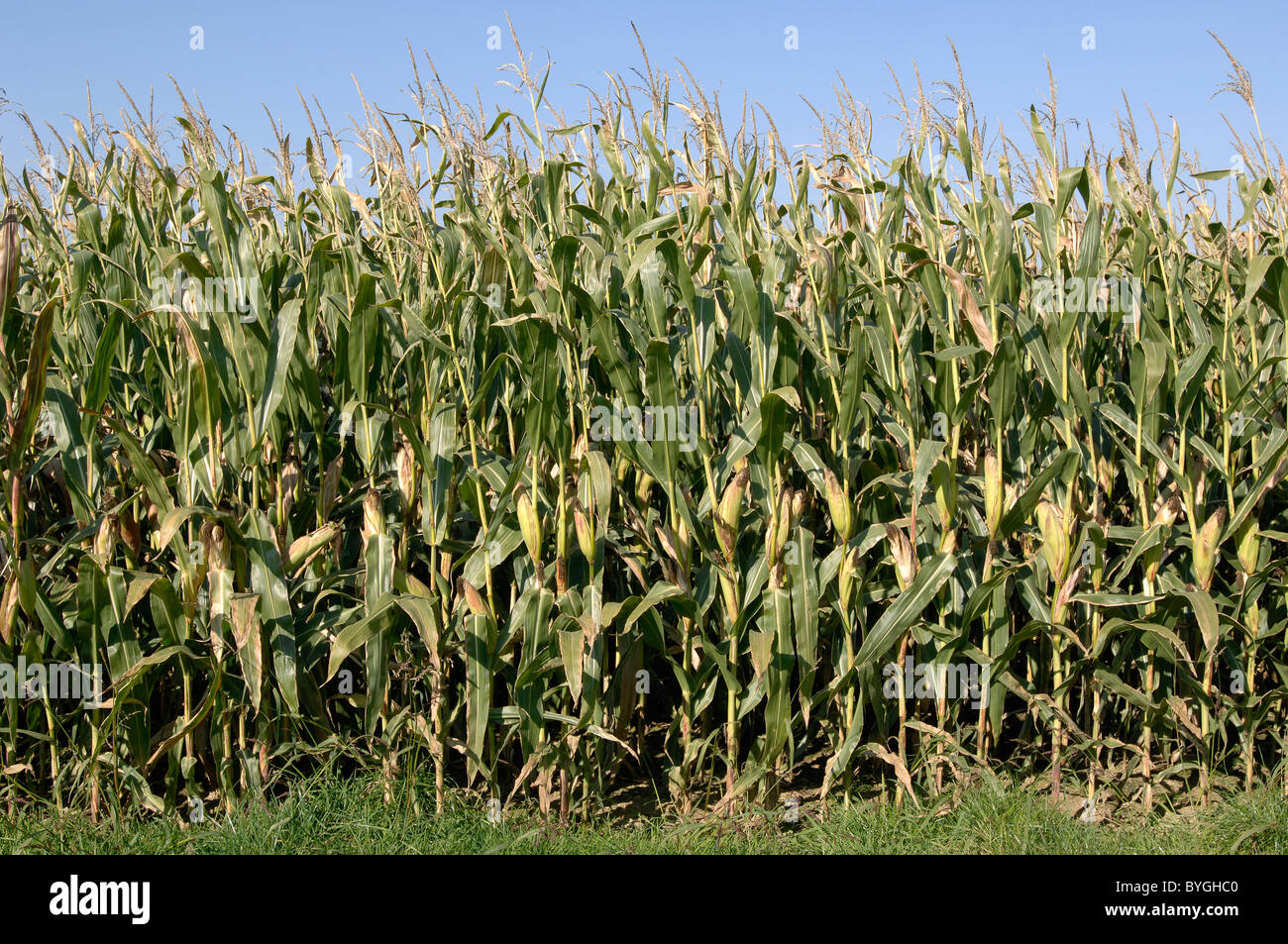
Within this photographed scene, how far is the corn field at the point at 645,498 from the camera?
3.28 m

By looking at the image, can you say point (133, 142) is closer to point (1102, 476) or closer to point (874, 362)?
point (874, 362)

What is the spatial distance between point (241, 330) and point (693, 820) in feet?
7.50

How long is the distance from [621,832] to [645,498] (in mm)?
1170

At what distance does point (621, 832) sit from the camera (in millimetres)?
3365

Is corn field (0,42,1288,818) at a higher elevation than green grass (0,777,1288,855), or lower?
higher

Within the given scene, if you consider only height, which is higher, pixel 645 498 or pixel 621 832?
pixel 645 498

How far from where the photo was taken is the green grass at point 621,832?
125 inches

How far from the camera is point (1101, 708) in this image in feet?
12.0

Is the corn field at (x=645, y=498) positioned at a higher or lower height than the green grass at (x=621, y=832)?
higher

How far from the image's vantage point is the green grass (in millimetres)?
3180

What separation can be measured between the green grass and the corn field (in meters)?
0.14

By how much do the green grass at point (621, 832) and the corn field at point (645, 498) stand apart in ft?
0.46

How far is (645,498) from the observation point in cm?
356
